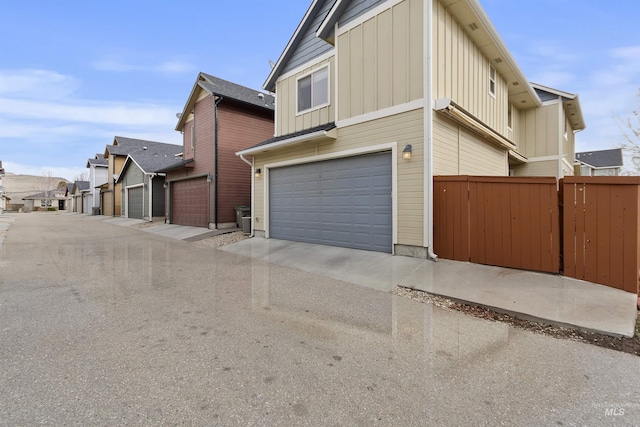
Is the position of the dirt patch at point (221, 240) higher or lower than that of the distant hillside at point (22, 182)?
lower

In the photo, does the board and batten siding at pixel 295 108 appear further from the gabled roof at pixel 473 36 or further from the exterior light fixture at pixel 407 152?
the exterior light fixture at pixel 407 152

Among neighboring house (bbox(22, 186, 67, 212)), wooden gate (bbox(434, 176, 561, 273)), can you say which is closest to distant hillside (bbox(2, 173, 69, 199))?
neighboring house (bbox(22, 186, 67, 212))

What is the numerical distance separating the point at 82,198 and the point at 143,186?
28.7m

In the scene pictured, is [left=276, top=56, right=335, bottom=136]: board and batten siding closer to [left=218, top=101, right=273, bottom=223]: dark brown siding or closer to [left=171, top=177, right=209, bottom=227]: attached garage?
[left=218, top=101, right=273, bottom=223]: dark brown siding

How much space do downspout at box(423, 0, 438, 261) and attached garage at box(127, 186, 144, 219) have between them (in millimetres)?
21086

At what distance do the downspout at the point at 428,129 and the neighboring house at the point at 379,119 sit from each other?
2cm

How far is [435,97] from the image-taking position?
21.7 ft

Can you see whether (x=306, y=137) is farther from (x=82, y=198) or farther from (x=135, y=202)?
(x=82, y=198)

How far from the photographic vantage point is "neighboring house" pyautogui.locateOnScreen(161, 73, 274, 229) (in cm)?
1415

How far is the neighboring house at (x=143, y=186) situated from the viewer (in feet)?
64.4

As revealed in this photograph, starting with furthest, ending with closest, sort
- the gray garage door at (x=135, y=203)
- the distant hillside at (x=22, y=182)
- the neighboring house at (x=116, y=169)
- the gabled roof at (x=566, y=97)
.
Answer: the distant hillside at (x=22, y=182) < the neighboring house at (x=116, y=169) < the gray garage door at (x=135, y=203) < the gabled roof at (x=566, y=97)

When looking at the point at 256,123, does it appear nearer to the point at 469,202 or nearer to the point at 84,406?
the point at 469,202

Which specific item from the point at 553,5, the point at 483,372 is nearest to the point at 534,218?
the point at 483,372

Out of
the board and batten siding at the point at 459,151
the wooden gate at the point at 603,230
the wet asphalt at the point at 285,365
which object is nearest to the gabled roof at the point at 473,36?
the board and batten siding at the point at 459,151
